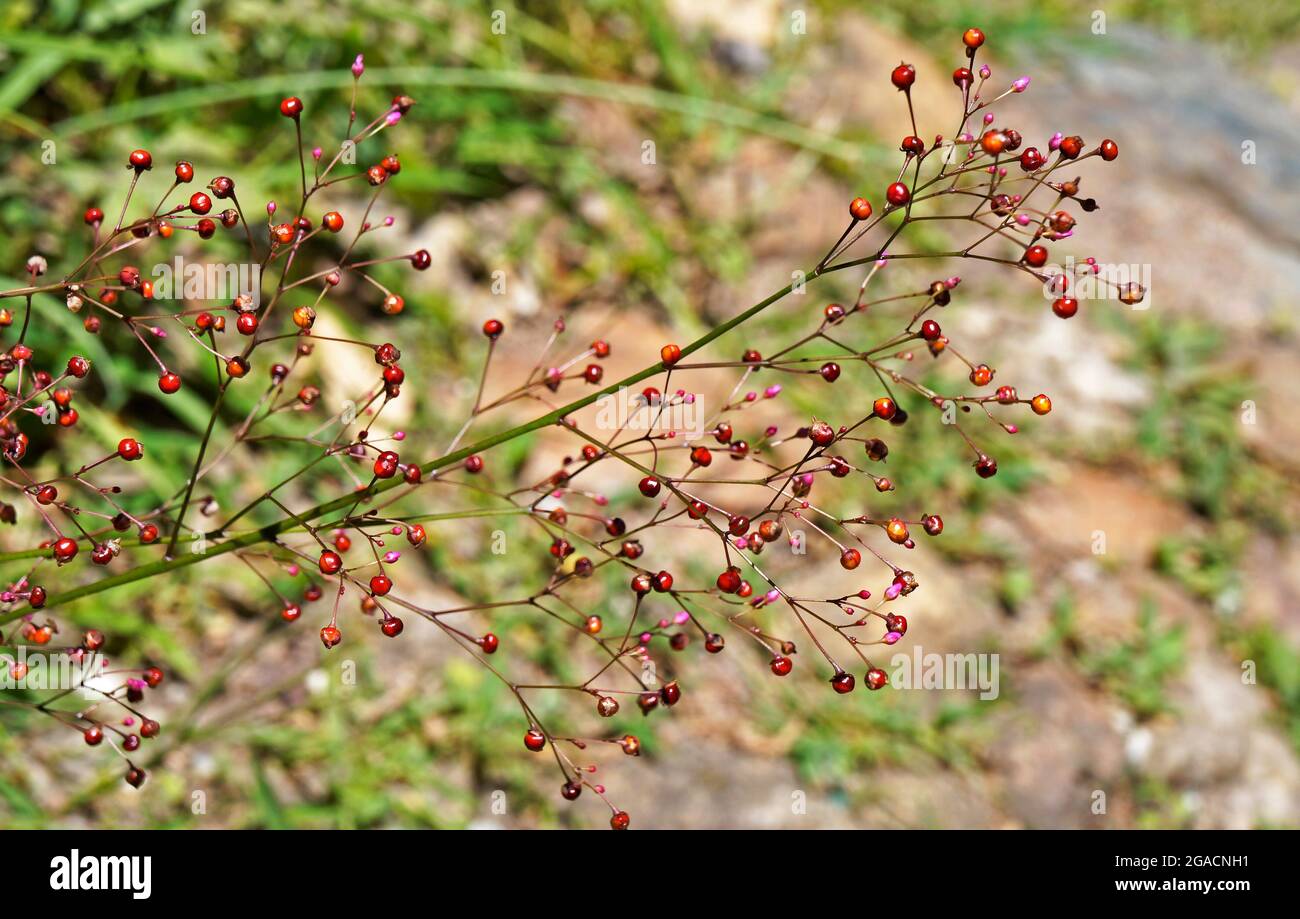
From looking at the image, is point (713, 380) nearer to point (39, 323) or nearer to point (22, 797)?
point (39, 323)

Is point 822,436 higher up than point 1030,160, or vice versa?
point 1030,160

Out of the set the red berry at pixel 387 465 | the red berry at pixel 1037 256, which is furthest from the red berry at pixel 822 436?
the red berry at pixel 387 465

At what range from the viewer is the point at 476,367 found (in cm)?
457

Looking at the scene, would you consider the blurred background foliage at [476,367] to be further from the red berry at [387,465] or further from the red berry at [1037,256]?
the red berry at [1037,256]

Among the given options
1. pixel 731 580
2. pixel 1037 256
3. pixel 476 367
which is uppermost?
pixel 476 367

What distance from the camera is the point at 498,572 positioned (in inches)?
160

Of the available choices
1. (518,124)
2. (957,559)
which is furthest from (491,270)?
(957,559)

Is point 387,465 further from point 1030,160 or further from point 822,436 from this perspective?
point 1030,160

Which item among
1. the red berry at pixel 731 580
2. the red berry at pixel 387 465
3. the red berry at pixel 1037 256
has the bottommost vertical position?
the red berry at pixel 731 580

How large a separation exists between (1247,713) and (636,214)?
307 cm

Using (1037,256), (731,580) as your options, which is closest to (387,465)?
(731,580)

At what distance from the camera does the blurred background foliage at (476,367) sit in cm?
344

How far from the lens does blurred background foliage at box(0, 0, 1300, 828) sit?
11.3 ft
